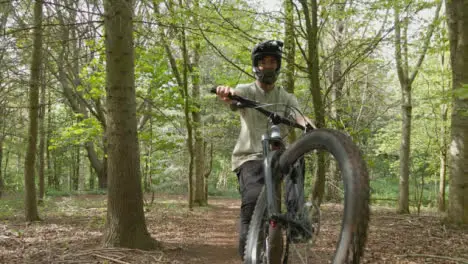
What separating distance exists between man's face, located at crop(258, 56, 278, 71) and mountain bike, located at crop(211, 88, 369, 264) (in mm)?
476

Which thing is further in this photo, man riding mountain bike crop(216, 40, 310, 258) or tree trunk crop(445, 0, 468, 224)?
tree trunk crop(445, 0, 468, 224)

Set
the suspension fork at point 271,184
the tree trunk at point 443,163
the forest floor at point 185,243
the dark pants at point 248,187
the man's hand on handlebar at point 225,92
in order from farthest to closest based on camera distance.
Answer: the tree trunk at point 443,163, the forest floor at point 185,243, the dark pants at point 248,187, the man's hand on handlebar at point 225,92, the suspension fork at point 271,184

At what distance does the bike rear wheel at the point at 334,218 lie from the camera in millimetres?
1751

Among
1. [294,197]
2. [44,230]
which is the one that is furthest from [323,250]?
[44,230]

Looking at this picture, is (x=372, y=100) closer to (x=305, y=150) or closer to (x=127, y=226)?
(x=127, y=226)

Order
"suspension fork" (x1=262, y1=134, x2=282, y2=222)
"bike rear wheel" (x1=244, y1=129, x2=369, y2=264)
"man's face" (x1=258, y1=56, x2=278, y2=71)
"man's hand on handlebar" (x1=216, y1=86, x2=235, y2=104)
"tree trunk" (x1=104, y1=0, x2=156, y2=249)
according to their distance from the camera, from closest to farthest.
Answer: "bike rear wheel" (x1=244, y1=129, x2=369, y2=264), "suspension fork" (x1=262, y1=134, x2=282, y2=222), "man's hand on handlebar" (x1=216, y1=86, x2=235, y2=104), "man's face" (x1=258, y1=56, x2=278, y2=71), "tree trunk" (x1=104, y1=0, x2=156, y2=249)

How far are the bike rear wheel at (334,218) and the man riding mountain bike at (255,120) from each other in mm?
455

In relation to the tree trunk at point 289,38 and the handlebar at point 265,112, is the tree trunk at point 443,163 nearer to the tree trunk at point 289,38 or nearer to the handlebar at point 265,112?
the tree trunk at point 289,38

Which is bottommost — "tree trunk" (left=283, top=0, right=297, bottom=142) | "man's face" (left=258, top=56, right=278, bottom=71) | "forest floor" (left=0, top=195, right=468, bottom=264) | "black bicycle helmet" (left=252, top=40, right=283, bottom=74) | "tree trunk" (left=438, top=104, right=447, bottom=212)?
"forest floor" (left=0, top=195, right=468, bottom=264)

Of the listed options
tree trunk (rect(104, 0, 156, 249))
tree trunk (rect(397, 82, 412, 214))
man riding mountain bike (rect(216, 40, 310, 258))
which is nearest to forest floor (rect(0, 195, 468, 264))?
tree trunk (rect(104, 0, 156, 249))

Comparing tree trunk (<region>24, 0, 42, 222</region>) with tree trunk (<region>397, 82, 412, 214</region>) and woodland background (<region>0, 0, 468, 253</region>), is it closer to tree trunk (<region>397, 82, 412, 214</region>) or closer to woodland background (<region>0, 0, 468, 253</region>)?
woodland background (<region>0, 0, 468, 253</region>)

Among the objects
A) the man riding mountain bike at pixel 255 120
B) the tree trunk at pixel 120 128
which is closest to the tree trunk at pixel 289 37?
the tree trunk at pixel 120 128

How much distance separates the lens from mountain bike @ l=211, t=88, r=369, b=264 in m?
1.76

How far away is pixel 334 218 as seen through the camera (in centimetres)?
229
